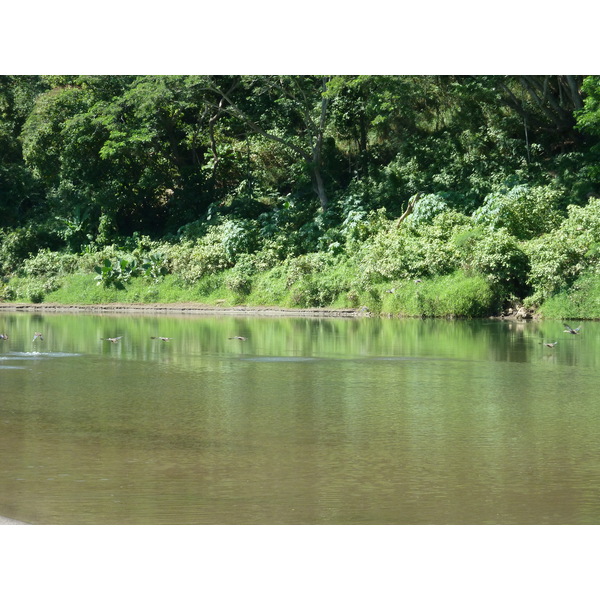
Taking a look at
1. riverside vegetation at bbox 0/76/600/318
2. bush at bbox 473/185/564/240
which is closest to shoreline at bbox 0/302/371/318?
riverside vegetation at bbox 0/76/600/318

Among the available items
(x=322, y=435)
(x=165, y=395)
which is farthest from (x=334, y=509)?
(x=165, y=395)

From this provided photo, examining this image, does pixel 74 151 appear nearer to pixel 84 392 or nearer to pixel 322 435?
pixel 84 392

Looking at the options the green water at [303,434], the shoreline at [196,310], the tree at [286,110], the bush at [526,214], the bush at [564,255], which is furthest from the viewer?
the tree at [286,110]

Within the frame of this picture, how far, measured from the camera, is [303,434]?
7961 mm

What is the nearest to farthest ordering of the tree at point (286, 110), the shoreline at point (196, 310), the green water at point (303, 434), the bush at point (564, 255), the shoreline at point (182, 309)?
1. the green water at point (303, 434)
2. the bush at point (564, 255)
3. the shoreline at point (196, 310)
4. the shoreline at point (182, 309)
5. the tree at point (286, 110)

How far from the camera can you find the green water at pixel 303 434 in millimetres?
5703

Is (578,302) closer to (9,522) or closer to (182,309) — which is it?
(182,309)

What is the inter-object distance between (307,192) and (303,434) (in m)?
23.9

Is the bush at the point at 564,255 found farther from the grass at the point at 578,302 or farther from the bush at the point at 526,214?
the bush at the point at 526,214

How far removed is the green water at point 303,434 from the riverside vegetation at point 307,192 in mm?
7118

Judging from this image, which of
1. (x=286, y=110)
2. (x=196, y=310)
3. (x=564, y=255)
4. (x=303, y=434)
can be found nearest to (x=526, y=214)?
(x=564, y=255)

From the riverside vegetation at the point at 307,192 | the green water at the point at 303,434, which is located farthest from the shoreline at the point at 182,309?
the green water at the point at 303,434

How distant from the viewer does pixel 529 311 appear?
21.1 meters

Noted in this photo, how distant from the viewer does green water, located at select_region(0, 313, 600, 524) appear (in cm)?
570
